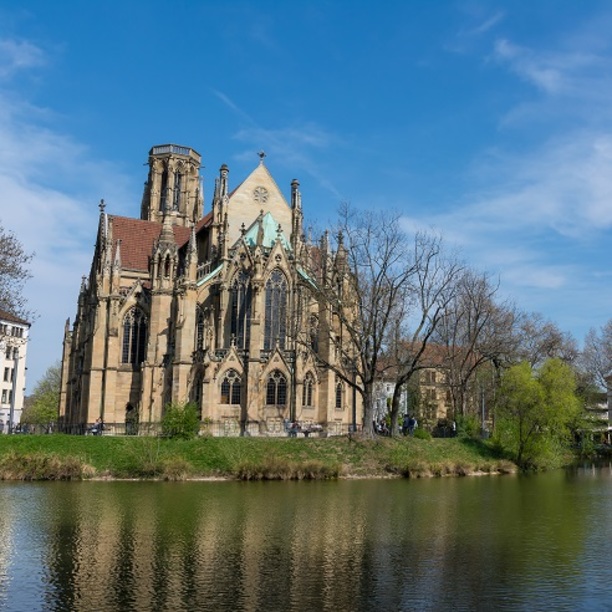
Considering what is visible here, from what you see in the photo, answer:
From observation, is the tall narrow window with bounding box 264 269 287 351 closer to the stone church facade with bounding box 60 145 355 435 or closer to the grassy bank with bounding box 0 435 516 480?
the stone church facade with bounding box 60 145 355 435

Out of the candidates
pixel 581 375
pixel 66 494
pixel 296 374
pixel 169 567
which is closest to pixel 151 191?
pixel 296 374

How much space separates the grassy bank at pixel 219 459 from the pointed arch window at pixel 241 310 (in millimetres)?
14798

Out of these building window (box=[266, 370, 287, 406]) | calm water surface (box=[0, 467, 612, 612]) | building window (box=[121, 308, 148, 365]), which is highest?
building window (box=[121, 308, 148, 365])

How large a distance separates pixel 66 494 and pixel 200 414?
79.9 ft

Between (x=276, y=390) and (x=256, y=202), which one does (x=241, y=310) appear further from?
(x=256, y=202)

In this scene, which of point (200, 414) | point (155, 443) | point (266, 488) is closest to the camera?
point (266, 488)

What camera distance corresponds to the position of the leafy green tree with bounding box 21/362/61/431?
299ft

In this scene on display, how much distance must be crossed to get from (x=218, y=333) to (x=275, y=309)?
5.08 m

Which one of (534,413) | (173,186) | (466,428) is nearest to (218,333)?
(466,428)

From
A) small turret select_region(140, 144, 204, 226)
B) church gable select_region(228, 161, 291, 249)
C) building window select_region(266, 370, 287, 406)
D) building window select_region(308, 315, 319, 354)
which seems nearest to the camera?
building window select_region(266, 370, 287, 406)

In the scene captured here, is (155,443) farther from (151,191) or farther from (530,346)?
(151,191)

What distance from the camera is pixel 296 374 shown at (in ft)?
180

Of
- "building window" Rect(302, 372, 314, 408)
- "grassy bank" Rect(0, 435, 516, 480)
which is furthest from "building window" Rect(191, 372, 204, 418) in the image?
"grassy bank" Rect(0, 435, 516, 480)

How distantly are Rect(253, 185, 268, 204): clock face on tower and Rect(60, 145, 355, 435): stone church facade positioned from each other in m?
1.14
